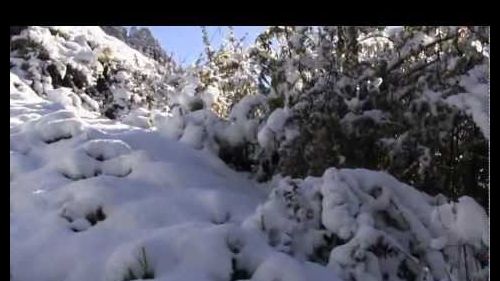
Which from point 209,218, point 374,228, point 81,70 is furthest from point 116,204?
point 81,70

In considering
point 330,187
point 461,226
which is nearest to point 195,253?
point 330,187

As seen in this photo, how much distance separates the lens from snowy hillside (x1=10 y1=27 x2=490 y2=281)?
266 cm

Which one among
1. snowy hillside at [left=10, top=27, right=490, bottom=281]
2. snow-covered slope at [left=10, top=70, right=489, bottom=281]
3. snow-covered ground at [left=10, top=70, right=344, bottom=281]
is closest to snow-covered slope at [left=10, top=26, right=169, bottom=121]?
snow-covered ground at [left=10, top=70, right=344, bottom=281]

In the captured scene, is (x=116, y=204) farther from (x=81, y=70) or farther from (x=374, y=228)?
(x=81, y=70)

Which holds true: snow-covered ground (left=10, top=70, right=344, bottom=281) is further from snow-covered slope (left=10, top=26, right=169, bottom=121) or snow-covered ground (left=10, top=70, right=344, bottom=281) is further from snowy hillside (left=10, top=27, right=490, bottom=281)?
snow-covered slope (left=10, top=26, right=169, bottom=121)

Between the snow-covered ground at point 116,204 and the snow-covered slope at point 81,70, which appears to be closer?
the snow-covered ground at point 116,204

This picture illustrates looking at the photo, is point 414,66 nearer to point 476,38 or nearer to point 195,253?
point 476,38

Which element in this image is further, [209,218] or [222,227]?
[209,218]

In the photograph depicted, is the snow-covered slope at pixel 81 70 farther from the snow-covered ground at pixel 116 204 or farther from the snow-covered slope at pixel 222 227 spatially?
the snow-covered slope at pixel 222 227

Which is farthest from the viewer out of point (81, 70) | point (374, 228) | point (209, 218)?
point (81, 70)

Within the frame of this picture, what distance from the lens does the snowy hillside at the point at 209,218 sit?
2660mm

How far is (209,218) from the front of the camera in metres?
3.13

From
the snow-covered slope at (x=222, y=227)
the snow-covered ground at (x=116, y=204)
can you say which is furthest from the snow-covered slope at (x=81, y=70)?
the snow-covered slope at (x=222, y=227)
